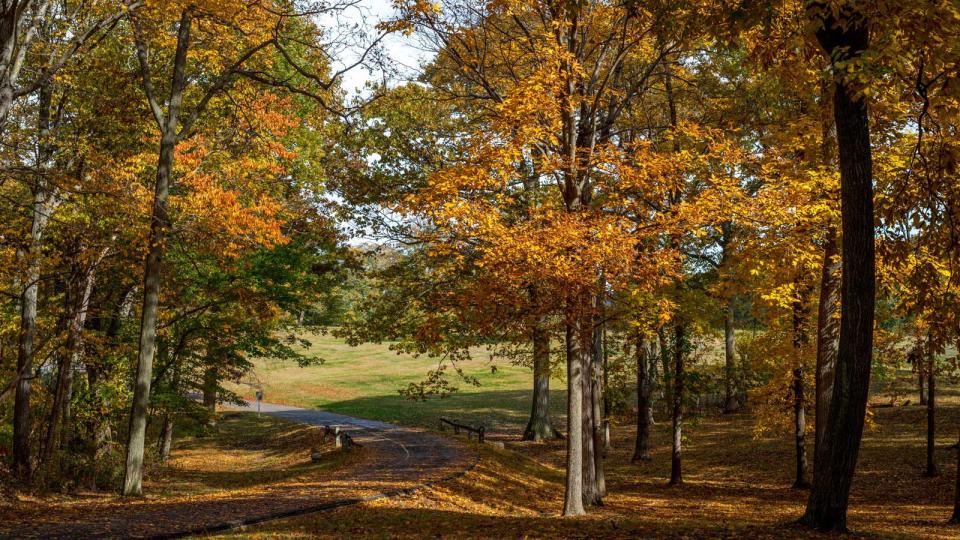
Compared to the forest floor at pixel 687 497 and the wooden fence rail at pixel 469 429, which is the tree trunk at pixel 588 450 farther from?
the wooden fence rail at pixel 469 429

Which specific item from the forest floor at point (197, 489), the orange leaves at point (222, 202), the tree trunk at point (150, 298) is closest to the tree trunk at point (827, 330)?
the forest floor at point (197, 489)

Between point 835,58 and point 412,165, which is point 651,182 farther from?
point 412,165

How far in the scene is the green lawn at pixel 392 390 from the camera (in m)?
42.8

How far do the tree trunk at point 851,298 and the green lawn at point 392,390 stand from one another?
23.9 meters

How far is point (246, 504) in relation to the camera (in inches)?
499

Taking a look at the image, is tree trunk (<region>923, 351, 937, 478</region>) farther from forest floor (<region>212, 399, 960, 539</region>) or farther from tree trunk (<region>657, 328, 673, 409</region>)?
tree trunk (<region>657, 328, 673, 409</region>)

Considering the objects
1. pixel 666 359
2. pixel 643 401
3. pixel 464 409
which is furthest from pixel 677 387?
pixel 464 409

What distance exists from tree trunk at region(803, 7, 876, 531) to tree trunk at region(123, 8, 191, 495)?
1222 cm

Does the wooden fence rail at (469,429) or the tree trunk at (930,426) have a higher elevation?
the tree trunk at (930,426)

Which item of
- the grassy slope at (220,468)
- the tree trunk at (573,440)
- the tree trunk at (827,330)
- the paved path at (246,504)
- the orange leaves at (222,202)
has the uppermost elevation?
the orange leaves at (222,202)

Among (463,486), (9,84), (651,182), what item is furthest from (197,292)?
(651,182)

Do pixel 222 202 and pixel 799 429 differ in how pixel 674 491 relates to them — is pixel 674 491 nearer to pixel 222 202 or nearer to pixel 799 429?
pixel 799 429

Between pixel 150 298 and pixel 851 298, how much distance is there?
1296cm

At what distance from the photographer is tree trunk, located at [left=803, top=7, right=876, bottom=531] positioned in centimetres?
877
